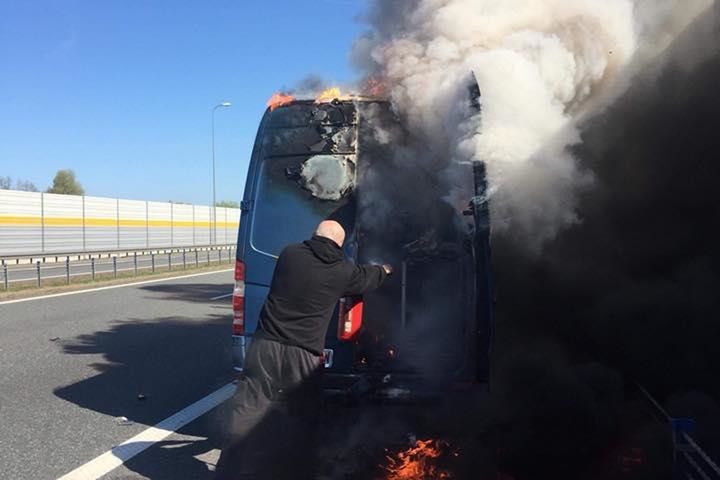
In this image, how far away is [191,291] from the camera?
711 inches

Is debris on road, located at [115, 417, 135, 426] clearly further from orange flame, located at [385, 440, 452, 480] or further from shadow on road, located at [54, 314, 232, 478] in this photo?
orange flame, located at [385, 440, 452, 480]

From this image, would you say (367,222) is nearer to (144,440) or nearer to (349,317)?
(349,317)

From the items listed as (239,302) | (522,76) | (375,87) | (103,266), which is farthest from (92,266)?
(522,76)

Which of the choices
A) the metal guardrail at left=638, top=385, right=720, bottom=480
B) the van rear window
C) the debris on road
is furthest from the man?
the debris on road

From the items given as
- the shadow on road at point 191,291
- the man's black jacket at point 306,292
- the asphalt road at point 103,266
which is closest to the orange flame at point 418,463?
the man's black jacket at point 306,292

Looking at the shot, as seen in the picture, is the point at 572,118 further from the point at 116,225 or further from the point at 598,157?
the point at 116,225

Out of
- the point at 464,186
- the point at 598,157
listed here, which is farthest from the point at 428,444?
the point at 598,157

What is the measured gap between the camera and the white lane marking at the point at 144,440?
15.1 ft

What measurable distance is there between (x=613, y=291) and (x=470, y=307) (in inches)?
48.3

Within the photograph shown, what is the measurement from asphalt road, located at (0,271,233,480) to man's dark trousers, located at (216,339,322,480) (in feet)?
3.14

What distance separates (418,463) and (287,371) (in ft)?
3.57

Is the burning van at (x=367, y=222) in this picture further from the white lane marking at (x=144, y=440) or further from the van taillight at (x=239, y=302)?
the white lane marking at (x=144, y=440)

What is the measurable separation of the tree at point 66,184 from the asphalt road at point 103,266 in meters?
37.9

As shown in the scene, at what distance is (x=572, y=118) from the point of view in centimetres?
466
